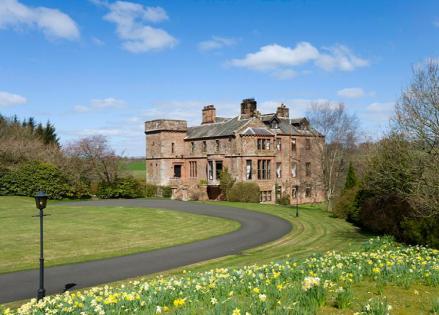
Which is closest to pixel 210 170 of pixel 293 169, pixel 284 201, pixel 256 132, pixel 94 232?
pixel 256 132

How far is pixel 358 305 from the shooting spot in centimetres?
614

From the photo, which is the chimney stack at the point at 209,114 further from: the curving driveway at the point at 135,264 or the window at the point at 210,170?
the curving driveway at the point at 135,264

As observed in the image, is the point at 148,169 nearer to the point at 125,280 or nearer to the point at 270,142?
the point at 270,142

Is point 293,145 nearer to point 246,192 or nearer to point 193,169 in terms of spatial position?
point 246,192

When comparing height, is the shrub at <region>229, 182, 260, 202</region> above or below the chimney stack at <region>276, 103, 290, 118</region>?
below

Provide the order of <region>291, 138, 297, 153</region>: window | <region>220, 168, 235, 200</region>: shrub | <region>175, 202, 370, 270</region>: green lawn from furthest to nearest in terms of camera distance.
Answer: <region>291, 138, 297, 153</region>: window < <region>220, 168, 235, 200</region>: shrub < <region>175, 202, 370, 270</region>: green lawn

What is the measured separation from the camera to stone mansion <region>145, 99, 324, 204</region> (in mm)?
45625

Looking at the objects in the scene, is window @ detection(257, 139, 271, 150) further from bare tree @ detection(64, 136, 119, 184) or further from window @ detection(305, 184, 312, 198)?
bare tree @ detection(64, 136, 119, 184)

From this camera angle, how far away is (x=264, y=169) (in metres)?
46.7

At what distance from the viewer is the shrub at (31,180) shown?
46.7 m

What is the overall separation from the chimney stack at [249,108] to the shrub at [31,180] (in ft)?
76.5

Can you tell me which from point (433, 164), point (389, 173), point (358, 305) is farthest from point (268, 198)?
point (358, 305)

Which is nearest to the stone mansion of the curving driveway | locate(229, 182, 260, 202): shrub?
locate(229, 182, 260, 202): shrub

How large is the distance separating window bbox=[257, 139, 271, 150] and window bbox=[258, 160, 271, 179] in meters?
1.60
